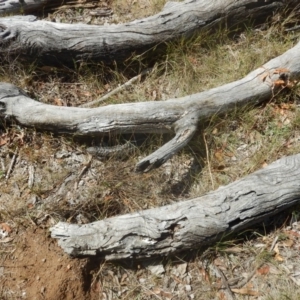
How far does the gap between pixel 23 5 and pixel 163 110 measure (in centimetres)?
204

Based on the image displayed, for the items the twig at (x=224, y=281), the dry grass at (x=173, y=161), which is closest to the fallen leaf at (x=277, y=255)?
the dry grass at (x=173, y=161)

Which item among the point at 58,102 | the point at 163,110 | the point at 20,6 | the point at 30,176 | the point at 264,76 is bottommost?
the point at 30,176

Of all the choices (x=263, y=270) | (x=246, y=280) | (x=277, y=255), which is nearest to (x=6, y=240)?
(x=246, y=280)

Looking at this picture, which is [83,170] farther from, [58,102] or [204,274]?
[204,274]

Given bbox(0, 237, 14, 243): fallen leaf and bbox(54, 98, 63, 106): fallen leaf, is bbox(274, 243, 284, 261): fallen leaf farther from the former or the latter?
bbox(54, 98, 63, 106): fallen leaf

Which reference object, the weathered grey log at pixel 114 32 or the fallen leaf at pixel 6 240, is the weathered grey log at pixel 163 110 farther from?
the fallen leaf at pixel 6 240

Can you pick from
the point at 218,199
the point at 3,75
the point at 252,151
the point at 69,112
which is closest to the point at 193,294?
the point at 218,199

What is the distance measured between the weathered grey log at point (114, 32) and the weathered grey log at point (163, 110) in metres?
0.46

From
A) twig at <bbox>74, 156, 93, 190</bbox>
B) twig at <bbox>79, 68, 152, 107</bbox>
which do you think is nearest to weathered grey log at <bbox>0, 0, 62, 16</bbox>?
twig at <bbox>79, 68, 152, 107</bbox>

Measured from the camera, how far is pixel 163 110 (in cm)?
382

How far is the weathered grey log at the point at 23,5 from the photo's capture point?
15.6 feet

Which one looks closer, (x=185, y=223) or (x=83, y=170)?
(x=185, y=223)

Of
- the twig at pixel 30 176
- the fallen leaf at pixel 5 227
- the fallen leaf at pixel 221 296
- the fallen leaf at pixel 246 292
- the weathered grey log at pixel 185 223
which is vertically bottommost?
the fallen leaf at pixel 221 296

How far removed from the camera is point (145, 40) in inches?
170
